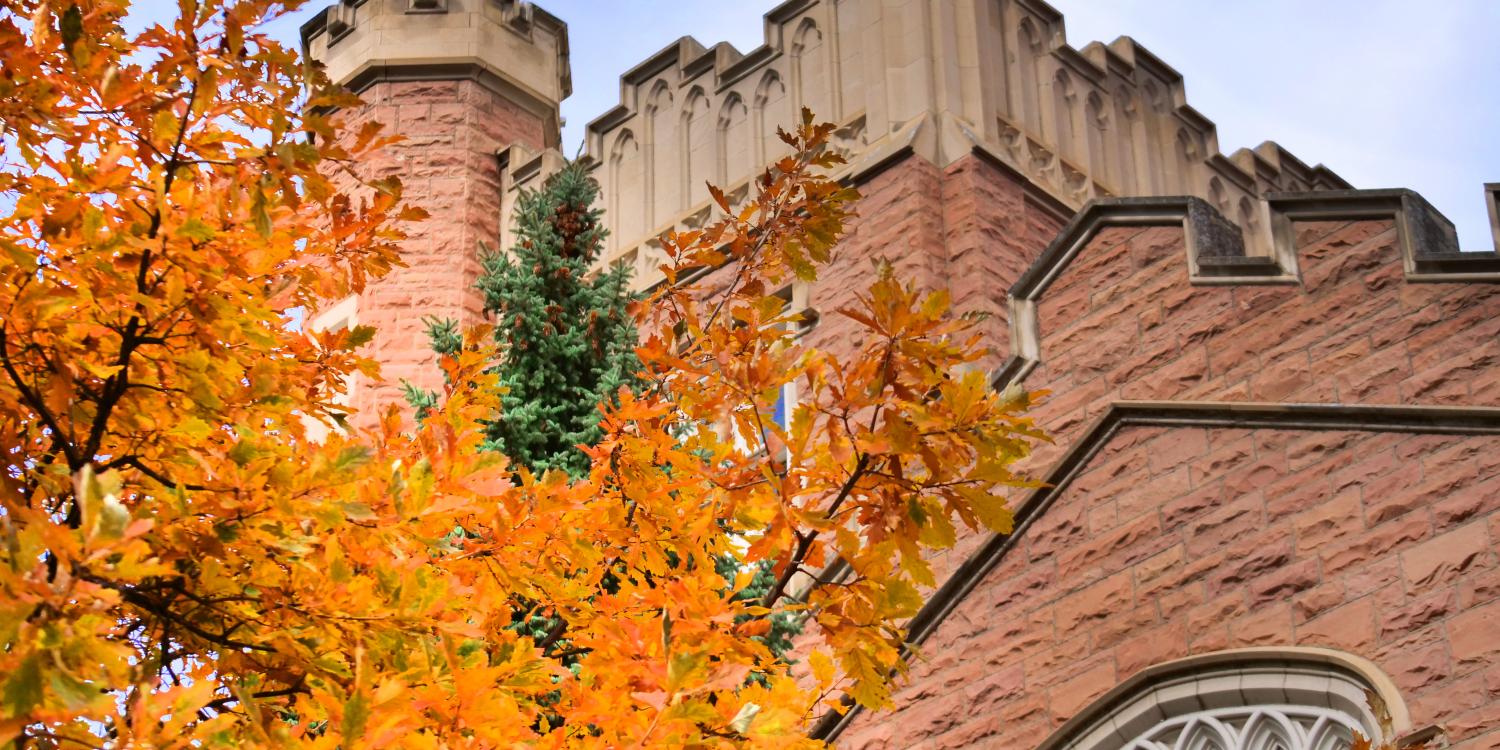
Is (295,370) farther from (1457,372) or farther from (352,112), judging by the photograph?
(352,112)

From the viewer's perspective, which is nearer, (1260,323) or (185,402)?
(185,402)

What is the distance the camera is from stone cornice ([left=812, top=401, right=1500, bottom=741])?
719 cm

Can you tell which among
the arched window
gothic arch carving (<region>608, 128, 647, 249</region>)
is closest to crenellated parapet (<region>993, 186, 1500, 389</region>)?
the arched window

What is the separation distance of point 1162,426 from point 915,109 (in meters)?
5.52

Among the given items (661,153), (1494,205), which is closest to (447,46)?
(661,153)

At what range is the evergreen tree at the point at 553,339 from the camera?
9.15 meters

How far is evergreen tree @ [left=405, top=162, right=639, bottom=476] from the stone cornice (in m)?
1.88

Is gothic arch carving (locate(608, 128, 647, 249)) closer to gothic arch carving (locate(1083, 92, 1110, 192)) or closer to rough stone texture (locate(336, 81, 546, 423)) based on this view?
rough stone texture (locate(336, 81, 546, 423))

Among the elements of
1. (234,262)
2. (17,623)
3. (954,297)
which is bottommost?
(17,623)

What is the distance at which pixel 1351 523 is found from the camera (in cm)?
727

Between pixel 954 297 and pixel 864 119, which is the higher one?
pixel 864 119

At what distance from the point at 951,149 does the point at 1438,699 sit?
694 centimetres

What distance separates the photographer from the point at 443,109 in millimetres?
15547

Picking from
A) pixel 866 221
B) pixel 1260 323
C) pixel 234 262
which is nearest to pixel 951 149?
pixel 866 221
